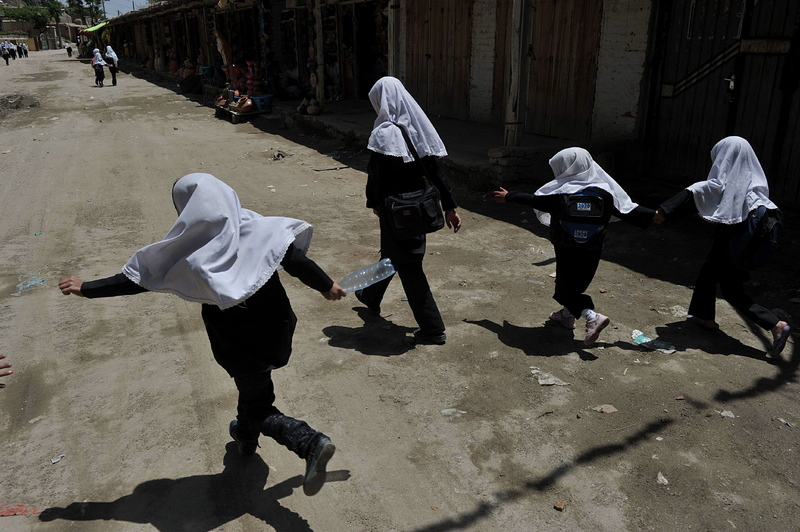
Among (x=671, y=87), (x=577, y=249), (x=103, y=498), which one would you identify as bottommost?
(x=103, y=498)

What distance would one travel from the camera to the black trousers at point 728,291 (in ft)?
12.5

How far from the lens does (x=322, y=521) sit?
263 cm

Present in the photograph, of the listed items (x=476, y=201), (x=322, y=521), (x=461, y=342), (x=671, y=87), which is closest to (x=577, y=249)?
(x=461, y=342)

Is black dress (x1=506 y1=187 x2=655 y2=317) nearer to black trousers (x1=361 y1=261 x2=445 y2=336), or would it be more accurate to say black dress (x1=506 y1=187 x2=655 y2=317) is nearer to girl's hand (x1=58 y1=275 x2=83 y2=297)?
black trousers (x1=361 y1=261 x2=445 y2=336)

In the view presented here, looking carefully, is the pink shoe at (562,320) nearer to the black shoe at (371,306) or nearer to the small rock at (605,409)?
the small rock at (605,409)

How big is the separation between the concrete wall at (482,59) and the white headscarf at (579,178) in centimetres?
709

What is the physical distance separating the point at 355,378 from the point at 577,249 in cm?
167


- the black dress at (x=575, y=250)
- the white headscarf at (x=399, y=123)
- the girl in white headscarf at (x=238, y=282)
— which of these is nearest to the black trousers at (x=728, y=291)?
the black dress at (x=575, y=250)

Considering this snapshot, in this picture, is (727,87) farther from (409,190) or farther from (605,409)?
(605,409)

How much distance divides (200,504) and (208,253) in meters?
1.20

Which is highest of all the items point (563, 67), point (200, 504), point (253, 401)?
point (563, 67)

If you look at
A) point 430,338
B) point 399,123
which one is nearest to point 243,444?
point 430,338

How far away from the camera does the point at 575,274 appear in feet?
13.2

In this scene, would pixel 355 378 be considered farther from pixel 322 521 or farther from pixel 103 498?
pixel 103 498
